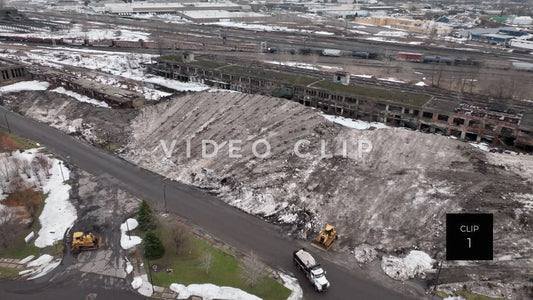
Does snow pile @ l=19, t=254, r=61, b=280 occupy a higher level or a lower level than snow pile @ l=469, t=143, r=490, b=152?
lower

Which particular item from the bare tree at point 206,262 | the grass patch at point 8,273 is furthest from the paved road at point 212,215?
the grass patch at point 8,273

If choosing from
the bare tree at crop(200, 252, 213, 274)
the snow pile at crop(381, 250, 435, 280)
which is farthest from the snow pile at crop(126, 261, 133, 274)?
the snow pile at crop(381, 250, 435, 280)

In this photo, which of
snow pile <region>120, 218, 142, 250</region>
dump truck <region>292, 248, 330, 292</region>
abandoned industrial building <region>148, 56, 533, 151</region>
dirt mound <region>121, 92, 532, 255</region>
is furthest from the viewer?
abandoned industrial building <region>148, 56, 533, 151</region>

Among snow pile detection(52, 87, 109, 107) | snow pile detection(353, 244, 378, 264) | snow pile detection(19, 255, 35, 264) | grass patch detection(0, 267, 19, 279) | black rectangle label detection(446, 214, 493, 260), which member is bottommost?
snow pile detection(19, 255, 35, 264)

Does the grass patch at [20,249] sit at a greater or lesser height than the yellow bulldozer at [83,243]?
lesser

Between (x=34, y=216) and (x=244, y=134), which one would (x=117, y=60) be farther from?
(x=34, y=216)

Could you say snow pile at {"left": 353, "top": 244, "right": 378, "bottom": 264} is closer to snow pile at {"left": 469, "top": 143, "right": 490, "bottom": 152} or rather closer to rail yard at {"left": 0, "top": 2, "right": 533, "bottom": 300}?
rail yard at {"left": 0, "top": 2, "right": 533, "bottom": 300}

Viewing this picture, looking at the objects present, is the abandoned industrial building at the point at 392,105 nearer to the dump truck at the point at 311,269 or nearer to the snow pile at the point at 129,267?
the dump truck at the point at 311,269
